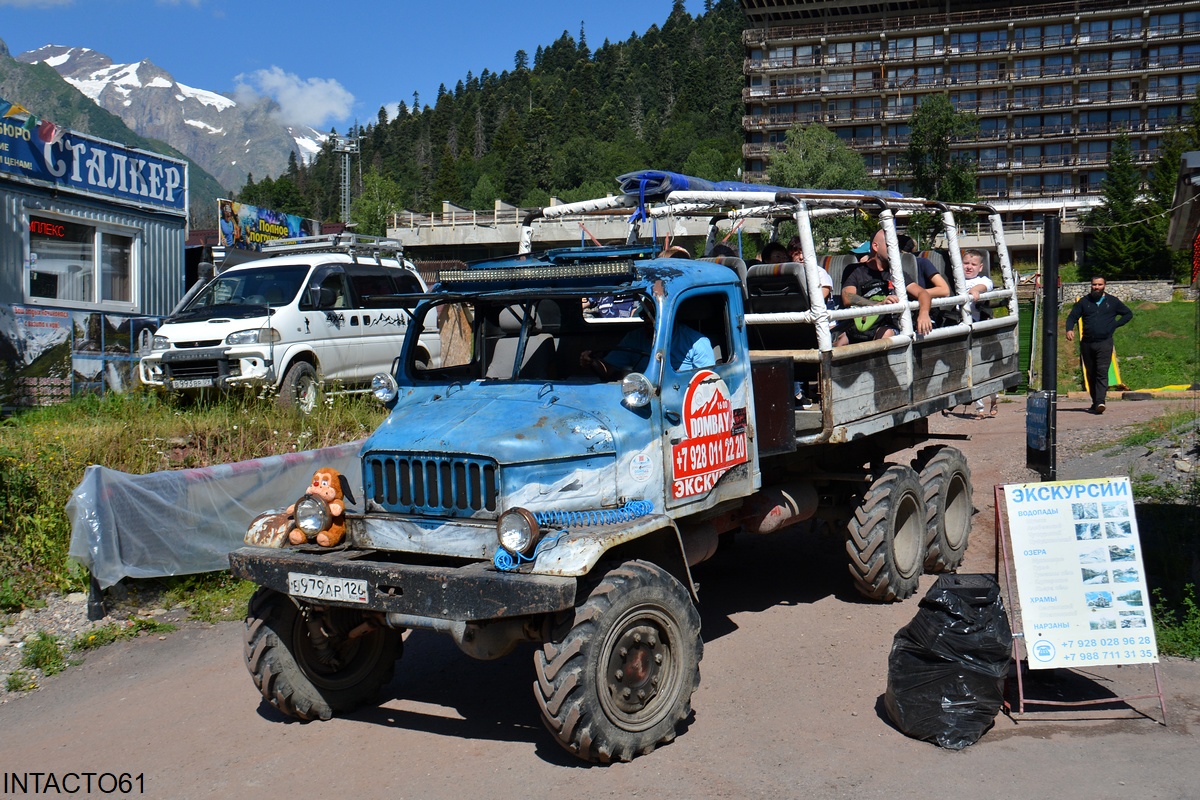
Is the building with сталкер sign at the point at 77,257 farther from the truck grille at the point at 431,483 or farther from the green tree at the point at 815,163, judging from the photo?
the green tree at the point at 815,163

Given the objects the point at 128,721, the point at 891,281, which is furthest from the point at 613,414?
the point at 891,281

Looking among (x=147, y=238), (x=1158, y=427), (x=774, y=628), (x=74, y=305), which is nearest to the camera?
(x=774, y=628)

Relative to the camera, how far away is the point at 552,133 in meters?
156

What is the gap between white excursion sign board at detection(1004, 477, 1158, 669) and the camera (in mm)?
5805

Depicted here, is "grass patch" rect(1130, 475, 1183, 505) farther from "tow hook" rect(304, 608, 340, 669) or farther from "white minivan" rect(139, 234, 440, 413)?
"white minivan" rect(139, 234, 440, 413)

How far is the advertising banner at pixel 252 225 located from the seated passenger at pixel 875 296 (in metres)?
22.4

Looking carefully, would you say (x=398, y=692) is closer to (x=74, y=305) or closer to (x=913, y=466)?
(x=913, y=466)

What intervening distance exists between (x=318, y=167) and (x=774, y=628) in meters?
198

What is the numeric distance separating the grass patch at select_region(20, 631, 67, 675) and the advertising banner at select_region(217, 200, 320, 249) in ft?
74.7

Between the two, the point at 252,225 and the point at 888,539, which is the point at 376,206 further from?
the point at 888,539

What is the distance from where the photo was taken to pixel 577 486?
217 inches

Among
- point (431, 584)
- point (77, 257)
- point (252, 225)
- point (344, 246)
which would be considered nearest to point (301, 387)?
point (344, 246)

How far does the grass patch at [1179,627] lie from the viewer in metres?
6.78

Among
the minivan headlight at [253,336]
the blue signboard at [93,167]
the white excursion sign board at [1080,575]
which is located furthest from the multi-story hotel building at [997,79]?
the white excursion sign board at [1080,575]
